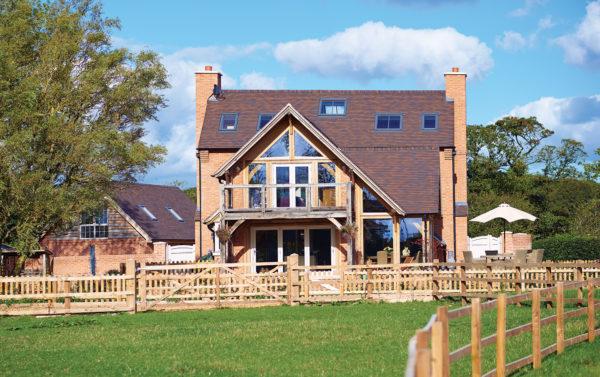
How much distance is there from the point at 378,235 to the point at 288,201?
379cm

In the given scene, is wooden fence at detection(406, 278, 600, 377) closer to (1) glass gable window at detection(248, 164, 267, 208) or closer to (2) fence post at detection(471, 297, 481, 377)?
(2) fence post at detection(471, 297, 481, 377)

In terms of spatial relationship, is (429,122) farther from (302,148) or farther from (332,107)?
(302,148)

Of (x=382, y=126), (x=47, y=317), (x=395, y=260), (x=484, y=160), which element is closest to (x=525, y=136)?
(x=484, y=160)

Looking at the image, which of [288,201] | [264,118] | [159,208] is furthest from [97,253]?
[288,201]

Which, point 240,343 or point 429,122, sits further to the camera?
point 429,122

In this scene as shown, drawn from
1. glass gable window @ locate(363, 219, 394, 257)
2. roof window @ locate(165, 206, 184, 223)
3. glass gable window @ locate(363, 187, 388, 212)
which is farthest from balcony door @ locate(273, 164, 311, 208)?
roof window @ locate(165, 206, 184, 223)

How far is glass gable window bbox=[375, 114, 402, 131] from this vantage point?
3519 cm

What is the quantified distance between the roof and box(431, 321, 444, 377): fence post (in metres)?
35.3

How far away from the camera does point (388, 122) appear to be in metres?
35.5

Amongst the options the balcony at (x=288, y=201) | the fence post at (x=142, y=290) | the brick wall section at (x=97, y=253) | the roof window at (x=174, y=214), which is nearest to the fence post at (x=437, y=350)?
the fence post at (x=142, y=290)

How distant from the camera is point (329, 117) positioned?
→ 36.0m

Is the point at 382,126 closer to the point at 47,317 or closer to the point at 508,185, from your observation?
the point at 47,317

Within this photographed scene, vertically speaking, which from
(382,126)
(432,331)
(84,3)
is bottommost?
(432,331)

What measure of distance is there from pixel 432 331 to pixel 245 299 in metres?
16.8
